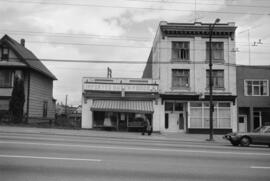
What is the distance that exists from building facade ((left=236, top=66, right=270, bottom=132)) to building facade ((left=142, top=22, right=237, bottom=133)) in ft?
3.49

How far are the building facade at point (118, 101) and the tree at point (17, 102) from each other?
6044mm

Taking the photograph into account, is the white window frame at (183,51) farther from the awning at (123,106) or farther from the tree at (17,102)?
the tree at (17,102)

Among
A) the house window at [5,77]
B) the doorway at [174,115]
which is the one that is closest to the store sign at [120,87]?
the doorway at [174,115]

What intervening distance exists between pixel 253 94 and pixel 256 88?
704 millimetres

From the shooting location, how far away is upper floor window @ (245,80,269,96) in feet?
99.9

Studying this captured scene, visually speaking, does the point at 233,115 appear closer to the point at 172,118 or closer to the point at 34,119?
the point at 172,118

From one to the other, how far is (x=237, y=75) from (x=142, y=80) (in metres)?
9.81

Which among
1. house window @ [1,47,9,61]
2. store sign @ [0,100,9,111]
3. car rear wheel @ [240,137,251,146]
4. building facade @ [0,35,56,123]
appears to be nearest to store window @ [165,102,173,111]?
car rear wheel @ [240,137,251,146]

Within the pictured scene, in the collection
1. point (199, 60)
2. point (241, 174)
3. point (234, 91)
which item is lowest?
point (241, 174)

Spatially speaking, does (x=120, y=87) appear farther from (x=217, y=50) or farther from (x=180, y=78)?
(x=217, y=50)

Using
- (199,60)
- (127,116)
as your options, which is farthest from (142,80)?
(199,60)

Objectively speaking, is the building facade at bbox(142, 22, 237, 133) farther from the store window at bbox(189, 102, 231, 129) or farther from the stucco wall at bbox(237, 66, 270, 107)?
the stucco wall at bbox(237, 66, 270, 107)

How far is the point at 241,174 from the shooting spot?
8125 mm

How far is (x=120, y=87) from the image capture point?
29.3 metres
